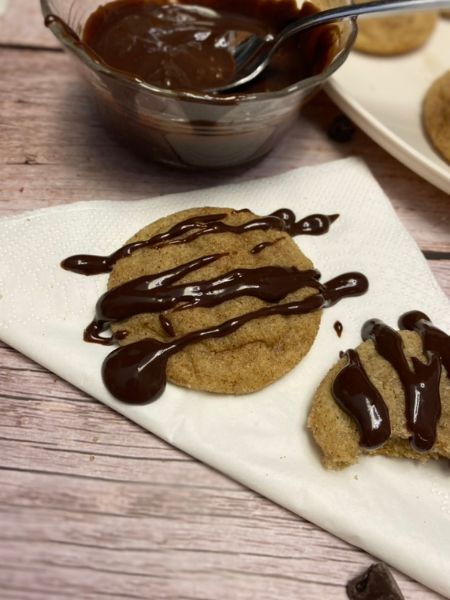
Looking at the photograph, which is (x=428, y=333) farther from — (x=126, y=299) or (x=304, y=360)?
(x=126, y=299)

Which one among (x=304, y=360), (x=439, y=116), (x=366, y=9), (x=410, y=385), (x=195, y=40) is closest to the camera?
(x=410, y=385)

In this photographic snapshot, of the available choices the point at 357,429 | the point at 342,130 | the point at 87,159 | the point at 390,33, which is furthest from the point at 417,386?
the point at 390,33

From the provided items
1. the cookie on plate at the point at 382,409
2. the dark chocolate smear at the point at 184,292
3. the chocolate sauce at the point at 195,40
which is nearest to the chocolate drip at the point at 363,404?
the cookie on plate at the point at 382,409

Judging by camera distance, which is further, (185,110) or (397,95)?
(397,95)

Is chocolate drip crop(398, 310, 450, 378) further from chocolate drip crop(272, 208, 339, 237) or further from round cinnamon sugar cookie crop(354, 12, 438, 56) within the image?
round cinnamon sugar cookie crop(354, 12, 438, 56)

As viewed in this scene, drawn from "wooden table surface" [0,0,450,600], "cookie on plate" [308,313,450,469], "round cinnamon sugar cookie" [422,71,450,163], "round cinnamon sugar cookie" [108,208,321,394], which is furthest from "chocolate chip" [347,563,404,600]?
"round cinnamon sugar cookie" [422,71,450,163]
